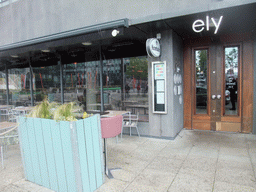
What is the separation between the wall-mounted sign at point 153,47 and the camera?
14.4ft

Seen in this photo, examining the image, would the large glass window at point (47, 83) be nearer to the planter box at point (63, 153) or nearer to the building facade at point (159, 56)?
the building facade at point (159, 56)

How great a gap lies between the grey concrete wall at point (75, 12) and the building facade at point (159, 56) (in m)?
0.02

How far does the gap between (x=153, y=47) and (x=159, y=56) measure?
598 mm

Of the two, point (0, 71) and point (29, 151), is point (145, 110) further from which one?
point (0, 71)

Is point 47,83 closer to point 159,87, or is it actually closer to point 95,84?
point 95,84

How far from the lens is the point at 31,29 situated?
722 centimetres

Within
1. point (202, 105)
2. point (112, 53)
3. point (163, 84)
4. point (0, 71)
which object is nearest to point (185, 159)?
point (163, 84)

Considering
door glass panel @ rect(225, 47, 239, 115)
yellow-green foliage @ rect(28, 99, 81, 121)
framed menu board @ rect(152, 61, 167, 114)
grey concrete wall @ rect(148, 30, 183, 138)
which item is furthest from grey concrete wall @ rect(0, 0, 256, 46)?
yellow-green foliage @ rect(28, 99, 81, 121)

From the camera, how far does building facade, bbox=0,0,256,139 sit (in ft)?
15.1

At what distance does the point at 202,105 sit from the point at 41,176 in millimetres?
4580

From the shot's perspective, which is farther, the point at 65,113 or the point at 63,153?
the point at 65,113

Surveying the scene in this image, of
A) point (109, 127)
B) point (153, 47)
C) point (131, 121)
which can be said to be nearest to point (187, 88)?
point (131, 121)

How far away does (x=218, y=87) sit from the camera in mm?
5598

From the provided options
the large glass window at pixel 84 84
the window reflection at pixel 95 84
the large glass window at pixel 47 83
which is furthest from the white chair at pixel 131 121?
the large glass window at pixel 47 83
